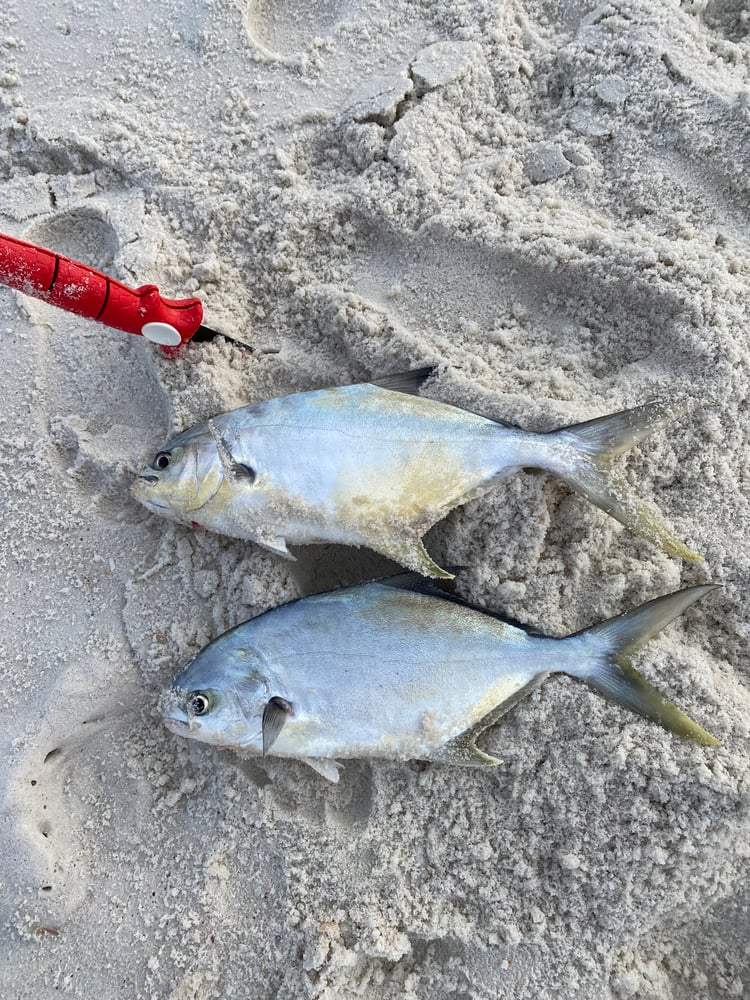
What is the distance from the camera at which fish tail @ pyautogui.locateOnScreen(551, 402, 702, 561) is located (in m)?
1.98

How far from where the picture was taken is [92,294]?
199 cm

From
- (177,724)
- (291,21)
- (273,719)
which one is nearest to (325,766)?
(273,719)

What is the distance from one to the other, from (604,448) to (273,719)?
51.7 inches

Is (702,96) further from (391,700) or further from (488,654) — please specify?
(391,700)

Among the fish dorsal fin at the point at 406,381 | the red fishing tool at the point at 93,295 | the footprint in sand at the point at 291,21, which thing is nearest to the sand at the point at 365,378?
the footprint in sand at the point at 291,21

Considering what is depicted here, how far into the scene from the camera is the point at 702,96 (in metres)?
2.39

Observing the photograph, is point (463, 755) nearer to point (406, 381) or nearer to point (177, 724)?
point (177, 724)

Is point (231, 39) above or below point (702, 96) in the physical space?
below

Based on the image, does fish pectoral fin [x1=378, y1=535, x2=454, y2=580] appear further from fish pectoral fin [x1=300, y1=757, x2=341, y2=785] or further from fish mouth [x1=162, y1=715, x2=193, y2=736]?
fish mouth [x1=162, y1=715, x2=193, y2=736]

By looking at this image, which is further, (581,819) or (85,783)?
(85,783)

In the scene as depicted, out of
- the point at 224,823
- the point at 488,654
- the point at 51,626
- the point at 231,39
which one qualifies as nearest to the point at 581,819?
the point at 488,654

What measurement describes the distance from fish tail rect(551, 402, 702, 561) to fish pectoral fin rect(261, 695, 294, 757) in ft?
3.70

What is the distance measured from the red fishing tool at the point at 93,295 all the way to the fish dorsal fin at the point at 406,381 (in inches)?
26.0

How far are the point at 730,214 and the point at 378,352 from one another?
1402 mm
